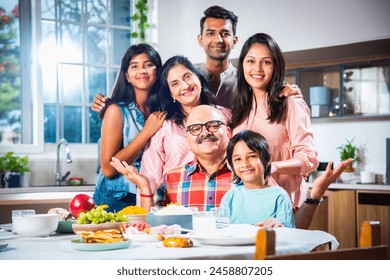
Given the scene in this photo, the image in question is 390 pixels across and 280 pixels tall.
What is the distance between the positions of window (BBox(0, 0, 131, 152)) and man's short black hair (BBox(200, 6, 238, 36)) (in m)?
0.54

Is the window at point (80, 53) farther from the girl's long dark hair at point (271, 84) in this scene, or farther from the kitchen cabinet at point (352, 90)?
the kitchen cabinet at point (352, 90)

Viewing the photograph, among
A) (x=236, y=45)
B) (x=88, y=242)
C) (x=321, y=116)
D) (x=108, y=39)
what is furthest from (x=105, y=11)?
(x=88, y=242)

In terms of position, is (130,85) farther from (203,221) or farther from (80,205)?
(203,221)

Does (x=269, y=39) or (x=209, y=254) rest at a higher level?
(x=269, y=39)

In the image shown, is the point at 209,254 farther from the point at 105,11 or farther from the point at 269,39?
the point at 105,11

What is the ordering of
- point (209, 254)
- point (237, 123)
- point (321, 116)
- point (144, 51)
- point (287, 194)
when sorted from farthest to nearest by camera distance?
point (321, 116) → point (144, 51) → point (237, 123) → point (287, 194) → point (209, 254)

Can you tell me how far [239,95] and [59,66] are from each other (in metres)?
1.09

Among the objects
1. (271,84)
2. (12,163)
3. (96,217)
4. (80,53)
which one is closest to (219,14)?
(271,84)

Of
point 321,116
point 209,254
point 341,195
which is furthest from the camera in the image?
point 321,116

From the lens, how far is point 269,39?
2.66 m

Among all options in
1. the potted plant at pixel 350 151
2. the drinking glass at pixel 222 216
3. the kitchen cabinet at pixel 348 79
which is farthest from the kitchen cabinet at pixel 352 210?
the drinking glass at pixel 222 216

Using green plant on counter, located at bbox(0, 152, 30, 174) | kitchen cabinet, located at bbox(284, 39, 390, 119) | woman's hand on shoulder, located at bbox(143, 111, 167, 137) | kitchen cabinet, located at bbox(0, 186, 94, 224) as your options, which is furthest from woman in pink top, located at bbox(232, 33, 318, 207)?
green plant on counter, located at bbox(0, 152, 30, 174)

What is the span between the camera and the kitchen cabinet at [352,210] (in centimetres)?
318

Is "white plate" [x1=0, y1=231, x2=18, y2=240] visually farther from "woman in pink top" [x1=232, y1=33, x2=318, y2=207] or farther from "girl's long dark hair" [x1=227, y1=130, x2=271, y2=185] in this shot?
"woman in pink top" [x1=232, y1=33, x2=318, y2=207]
